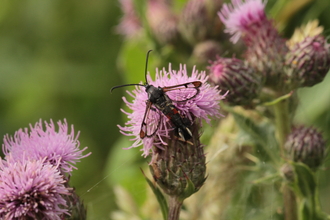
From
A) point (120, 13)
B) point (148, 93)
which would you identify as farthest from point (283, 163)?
point (120, 13)

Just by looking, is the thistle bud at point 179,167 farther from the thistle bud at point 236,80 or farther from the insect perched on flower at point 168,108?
the thistle bud at point 236,80

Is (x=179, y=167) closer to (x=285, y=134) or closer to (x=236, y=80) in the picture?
(x=236, y=80)

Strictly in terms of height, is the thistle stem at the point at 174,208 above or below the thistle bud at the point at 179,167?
below

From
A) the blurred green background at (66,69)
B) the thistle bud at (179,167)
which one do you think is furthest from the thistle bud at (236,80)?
the blurred green background at (66,69)

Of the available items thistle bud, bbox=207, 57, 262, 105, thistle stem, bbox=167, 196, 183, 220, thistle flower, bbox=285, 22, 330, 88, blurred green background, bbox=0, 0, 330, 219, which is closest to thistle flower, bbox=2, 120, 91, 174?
thistle stem, bbox=167, 196, 183, 220

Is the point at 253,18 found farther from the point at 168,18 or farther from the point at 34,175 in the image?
the point at 34,175

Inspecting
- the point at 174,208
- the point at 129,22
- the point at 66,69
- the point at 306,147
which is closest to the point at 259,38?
the point at 306,147
